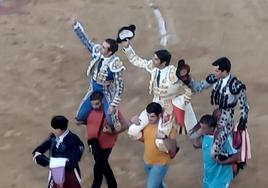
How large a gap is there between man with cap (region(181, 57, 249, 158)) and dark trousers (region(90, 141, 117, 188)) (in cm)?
123

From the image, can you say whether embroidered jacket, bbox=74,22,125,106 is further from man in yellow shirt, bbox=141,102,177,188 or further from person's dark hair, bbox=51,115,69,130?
person's dark hair, bbox=51,115,69,130

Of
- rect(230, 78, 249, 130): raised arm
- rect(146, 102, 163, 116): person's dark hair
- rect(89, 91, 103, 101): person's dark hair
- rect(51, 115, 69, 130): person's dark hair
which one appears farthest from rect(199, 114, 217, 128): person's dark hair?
rect(51, 115, 69, 130): person's dark hair

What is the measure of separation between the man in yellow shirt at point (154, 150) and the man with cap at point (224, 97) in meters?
0.52

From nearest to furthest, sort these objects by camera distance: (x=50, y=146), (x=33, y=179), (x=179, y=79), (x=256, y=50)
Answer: (x=50, y=146)
(x=179, y=79)
(x=33, y=179)
(x=256, y=50)

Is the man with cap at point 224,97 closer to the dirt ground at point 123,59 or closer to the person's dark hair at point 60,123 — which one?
the dirt ground at point 123,59

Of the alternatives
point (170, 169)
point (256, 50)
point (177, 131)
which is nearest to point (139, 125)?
point (177, 131)

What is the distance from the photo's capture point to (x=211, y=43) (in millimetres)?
15844

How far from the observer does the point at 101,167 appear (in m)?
11.2

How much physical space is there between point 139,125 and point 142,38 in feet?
18.2

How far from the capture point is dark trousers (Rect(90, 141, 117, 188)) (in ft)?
36.4

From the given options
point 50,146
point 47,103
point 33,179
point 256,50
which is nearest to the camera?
point 50,146

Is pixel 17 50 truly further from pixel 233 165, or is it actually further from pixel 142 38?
pixel 233 165

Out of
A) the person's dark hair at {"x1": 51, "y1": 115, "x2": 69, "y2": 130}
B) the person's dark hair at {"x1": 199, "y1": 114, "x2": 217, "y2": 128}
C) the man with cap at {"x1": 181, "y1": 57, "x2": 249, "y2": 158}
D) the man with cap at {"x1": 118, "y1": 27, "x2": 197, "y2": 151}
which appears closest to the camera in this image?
the person's dark hair at {"x1": 51, "y1": 115, "x2": 69, "y2": 130}

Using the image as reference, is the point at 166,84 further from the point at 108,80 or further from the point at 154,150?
the point at 154,150
